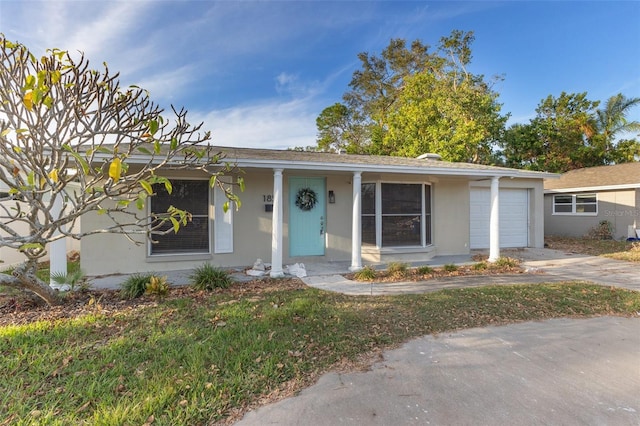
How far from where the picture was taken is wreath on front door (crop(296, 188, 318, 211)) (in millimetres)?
8406

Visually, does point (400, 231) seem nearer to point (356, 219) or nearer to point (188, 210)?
point (356, 219)

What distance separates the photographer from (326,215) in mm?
8641

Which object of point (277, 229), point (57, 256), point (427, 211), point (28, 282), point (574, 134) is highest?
point (574, 134)

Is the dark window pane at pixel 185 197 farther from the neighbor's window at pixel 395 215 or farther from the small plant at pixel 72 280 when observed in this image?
the neighbor's window at pixel 395 215

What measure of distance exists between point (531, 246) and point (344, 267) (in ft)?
25.8

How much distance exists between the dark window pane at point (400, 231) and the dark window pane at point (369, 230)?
0.29m

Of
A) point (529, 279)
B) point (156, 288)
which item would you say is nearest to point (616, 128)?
point (529, 279)

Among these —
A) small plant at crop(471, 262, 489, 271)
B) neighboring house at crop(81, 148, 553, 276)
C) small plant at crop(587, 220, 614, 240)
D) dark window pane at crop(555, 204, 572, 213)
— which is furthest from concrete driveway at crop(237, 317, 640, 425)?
dark window pane at crop(555, 204, 572, 213)

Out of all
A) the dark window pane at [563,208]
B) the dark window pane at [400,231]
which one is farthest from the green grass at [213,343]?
the dark window pane at [563,208]

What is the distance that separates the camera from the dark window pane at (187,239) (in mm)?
7406

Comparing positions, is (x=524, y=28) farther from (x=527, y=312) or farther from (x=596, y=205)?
(x=527, y=312)

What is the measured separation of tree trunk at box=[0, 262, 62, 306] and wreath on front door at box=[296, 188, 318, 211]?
5303mm

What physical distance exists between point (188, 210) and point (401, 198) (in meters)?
5.82

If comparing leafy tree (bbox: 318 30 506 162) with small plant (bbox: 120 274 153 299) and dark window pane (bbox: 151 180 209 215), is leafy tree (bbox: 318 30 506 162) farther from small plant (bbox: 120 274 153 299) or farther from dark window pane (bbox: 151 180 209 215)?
small plant (bbox: 120 274 153 299)
